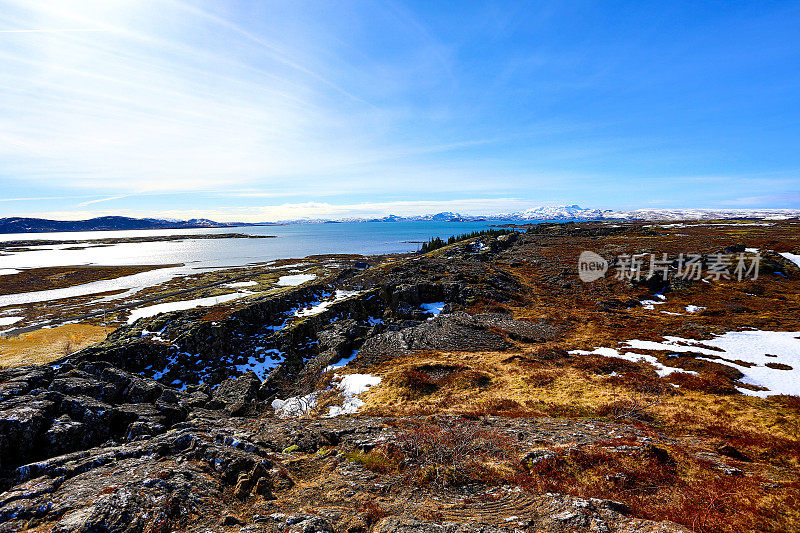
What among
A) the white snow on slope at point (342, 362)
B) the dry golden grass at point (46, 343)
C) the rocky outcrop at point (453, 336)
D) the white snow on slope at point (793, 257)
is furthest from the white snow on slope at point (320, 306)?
the white snow on slope at point (793, 257)

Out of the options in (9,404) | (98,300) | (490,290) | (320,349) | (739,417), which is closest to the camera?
(9,404)

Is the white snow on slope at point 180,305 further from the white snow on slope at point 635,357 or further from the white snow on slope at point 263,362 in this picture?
the white snow on slope at point 635,357

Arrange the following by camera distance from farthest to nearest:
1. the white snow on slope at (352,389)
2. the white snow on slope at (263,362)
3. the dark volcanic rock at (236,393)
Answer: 1. the white snow on slope at (263,362)
2. the dark volcanic rock at (236,393)
3. the white snow on slope at (352,389)

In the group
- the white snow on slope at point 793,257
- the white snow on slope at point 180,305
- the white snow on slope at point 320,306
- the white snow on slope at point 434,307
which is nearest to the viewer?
the white snow on slope at point 434,307

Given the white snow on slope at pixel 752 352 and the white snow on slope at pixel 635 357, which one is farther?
the white snow on slope at pixel 635 357

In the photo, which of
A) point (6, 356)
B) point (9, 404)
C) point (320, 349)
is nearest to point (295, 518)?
point (9, 404)

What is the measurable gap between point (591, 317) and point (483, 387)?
86.4ft

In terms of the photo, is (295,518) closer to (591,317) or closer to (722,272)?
(591,317)

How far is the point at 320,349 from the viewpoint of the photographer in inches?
1394

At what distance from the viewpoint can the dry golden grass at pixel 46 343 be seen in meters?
41.4

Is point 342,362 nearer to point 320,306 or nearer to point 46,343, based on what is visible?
point 320,306

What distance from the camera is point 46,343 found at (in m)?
47.5

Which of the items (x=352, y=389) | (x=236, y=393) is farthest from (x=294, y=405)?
(x=236, y=393)

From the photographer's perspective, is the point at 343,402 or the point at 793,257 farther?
the point at 793,257
